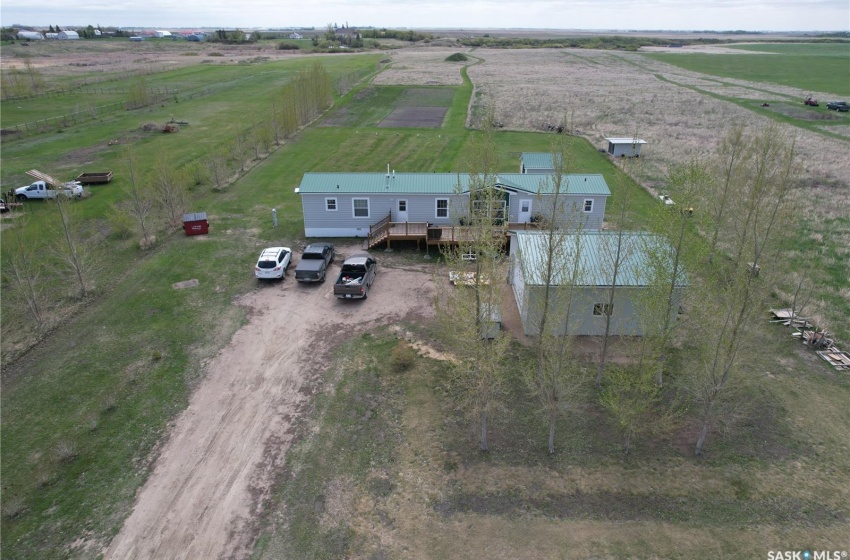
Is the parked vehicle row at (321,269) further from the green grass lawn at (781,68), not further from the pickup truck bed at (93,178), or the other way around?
the green grass lawn at (781,68)

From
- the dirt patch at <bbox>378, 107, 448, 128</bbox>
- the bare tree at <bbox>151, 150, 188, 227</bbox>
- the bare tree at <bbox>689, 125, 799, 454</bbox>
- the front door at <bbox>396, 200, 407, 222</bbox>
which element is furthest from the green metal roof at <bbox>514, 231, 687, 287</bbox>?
the dirt patch at <bbox>378, 107, 448, 128</bbox>

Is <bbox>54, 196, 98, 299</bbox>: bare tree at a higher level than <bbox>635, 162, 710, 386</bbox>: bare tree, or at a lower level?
lower

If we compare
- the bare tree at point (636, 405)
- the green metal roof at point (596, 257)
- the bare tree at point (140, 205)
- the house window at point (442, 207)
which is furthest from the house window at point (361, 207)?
the bare tree at point (636, 405)

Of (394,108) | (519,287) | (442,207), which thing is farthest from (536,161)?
(394,108)

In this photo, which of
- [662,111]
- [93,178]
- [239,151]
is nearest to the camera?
[93,178]

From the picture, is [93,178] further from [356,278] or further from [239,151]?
[356,278]

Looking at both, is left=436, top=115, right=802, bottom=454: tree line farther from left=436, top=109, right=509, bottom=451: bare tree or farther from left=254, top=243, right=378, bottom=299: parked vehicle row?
left=254, top=243, right=378, bottom=299: parked vehicle row
